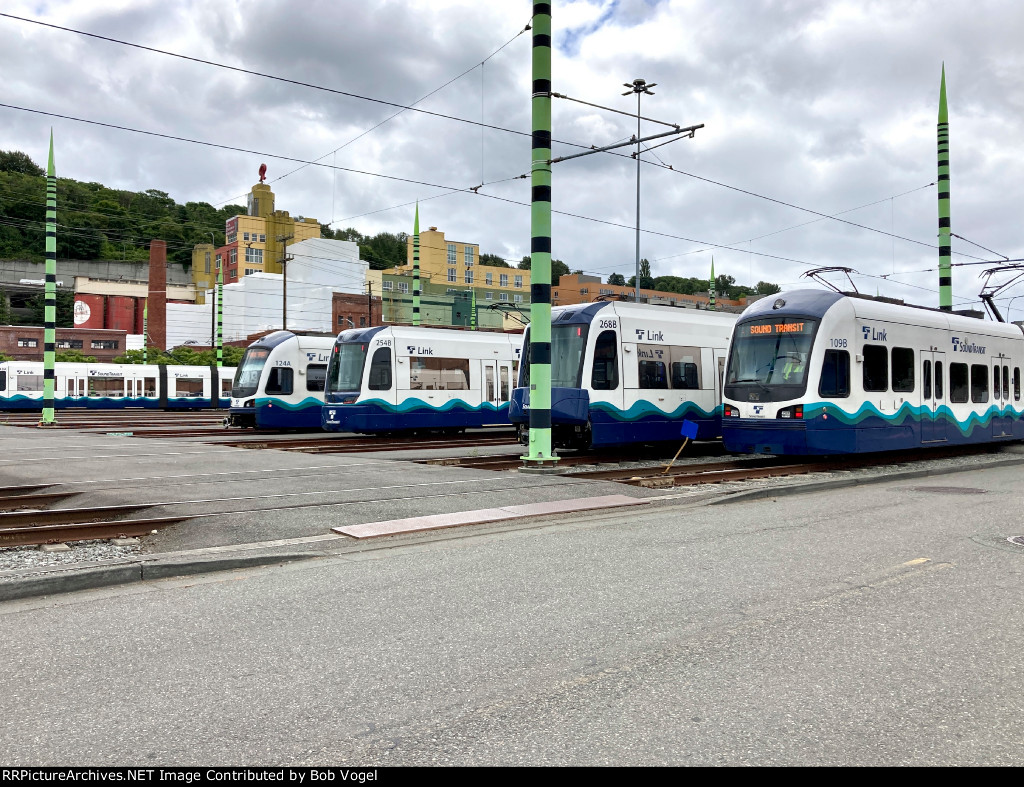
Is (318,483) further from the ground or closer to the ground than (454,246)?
Result: closer to the ground

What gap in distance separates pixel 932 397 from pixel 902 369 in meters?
1.57

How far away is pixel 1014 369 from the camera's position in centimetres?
2212

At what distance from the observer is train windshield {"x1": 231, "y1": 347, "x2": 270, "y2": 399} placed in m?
28.7

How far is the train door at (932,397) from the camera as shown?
18.3 m

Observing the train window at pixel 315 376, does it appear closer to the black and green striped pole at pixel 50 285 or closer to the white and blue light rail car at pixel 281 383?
the white and blue light rail car at pixel 281 383

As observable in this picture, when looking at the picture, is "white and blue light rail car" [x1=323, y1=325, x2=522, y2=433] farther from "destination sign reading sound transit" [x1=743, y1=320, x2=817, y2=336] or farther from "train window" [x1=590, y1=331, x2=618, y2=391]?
"destination sign reading sound transit" [x1=743, y1=320, x2=817, y2=336]

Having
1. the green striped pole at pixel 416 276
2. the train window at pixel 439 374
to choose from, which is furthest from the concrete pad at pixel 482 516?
the green striped pole at pixel 416 276

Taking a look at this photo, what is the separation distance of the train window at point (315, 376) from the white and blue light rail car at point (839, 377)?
16.6 metres

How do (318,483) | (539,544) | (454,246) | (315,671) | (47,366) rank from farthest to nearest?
(454,246) → (47,366) → (318,483) → (539,544) → (315,671)

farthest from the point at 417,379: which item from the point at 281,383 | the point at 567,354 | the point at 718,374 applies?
the point at 718,374
